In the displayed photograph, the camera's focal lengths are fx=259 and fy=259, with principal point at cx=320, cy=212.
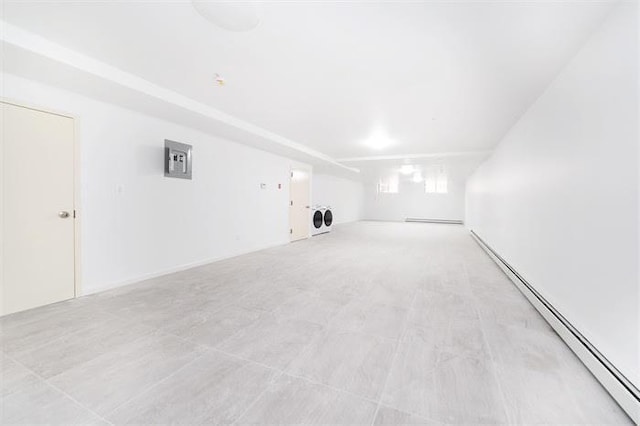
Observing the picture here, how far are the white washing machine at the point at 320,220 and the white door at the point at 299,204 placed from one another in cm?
40

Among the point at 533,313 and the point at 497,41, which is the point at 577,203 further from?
the point at 497,41

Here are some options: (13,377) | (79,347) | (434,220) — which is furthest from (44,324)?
(434,220)

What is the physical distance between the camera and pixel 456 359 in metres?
1.83

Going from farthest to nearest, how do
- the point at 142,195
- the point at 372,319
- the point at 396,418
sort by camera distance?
1. the point at 142,195
2. the point at 372,319
3. the point at 396,418

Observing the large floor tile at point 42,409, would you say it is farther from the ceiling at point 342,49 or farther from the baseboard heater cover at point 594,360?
the baseboard heater cover at point 594,360

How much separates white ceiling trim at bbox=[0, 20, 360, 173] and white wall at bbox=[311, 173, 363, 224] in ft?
19.4

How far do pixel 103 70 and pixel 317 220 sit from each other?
6.30m

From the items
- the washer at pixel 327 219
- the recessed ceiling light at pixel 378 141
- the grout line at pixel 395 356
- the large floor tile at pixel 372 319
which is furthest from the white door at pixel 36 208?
the washer at pixel 327 219

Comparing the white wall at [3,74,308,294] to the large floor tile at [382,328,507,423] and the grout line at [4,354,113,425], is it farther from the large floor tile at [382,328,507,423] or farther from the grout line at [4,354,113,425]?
the large floor tile at [382,328,507,423]

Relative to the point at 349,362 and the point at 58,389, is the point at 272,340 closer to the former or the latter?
the point at 349,362

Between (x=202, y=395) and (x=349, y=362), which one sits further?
(x=349, y=362)

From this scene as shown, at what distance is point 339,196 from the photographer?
39.5 ft

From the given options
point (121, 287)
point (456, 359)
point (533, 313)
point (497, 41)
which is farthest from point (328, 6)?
point (121, 287)

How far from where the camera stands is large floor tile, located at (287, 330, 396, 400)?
158 cm
